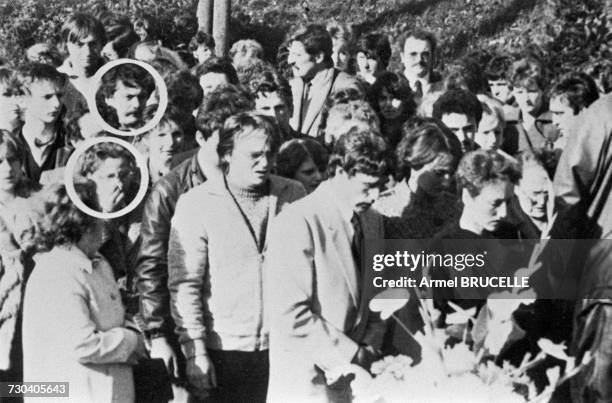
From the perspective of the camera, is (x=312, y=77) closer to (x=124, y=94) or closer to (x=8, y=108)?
(x=124, y=94)

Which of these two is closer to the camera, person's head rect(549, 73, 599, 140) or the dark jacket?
the dark jacket

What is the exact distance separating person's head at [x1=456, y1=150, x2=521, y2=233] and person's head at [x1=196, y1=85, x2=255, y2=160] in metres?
0.94

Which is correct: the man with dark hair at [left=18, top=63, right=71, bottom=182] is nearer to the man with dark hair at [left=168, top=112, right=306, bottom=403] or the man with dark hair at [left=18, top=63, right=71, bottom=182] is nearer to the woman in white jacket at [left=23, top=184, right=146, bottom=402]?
the woman in white jacket at [left=23, top=184, right=146, bottom=402]

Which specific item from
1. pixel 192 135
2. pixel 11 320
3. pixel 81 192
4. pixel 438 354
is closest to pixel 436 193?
pixel 438 354

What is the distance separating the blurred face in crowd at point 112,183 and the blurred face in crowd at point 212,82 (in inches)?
18.0

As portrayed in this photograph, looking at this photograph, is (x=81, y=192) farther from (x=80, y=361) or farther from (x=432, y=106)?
(x=432, y=106)

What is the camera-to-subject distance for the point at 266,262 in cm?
409

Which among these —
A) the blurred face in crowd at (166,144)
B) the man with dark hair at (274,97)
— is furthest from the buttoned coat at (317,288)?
the blurred face in crowd at (166,144)

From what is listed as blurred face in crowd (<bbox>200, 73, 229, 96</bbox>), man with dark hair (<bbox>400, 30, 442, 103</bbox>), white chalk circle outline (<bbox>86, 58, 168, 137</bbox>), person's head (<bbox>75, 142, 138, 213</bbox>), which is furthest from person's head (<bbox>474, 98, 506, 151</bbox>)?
person's head (<bbox>75, 142, 138, 213</bbox>)

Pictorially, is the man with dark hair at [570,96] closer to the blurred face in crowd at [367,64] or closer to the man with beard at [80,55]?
the blurred face in crowd at [367,64]

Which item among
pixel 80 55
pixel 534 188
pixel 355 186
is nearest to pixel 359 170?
pixel 355 186

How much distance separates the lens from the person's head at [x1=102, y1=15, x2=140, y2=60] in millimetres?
4223

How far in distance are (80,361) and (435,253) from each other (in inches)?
60.2

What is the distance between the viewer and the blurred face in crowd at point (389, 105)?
4.18 meters
